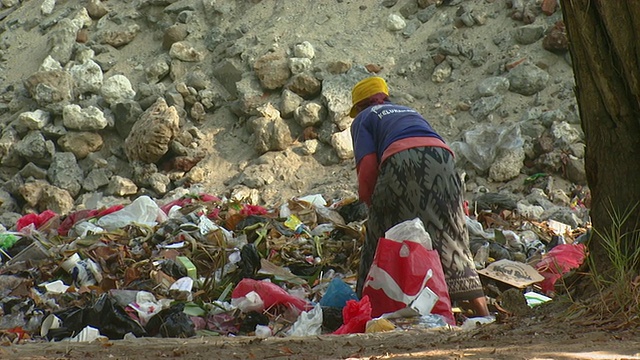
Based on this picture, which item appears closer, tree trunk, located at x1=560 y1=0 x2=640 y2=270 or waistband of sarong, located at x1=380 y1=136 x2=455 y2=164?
tree trunk, located at x1=560 y1=0 x2=640 y2=270

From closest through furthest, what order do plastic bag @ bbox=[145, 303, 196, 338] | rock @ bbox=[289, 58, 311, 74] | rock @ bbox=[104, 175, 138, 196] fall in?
plastic bag @ bbox=[145, 303, 196, 338] → rock @ bbox=[104, 175, 138, 196] → rock @ bbox=[289, 58, 311, 74]

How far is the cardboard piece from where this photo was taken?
5094 millimetres

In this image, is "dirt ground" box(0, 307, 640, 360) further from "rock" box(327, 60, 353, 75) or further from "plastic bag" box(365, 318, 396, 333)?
"rock" box(327, 60, 353, 75)

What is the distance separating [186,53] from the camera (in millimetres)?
11023

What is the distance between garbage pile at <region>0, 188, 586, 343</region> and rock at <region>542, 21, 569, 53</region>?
3.06 m

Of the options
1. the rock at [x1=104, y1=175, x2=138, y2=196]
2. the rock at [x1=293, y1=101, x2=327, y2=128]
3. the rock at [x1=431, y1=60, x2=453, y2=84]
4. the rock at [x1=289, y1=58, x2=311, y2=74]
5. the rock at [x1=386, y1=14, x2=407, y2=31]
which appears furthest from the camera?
the rock at [x1=386, y1=14, x2=407, y2=31]

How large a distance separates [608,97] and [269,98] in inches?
289

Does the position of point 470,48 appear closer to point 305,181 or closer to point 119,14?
point 305,181

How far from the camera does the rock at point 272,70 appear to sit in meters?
10.2

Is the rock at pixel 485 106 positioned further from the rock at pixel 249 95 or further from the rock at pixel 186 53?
the rock at pixel 186 53

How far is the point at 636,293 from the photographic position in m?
2.95

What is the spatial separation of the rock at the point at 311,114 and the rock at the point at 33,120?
116 inches

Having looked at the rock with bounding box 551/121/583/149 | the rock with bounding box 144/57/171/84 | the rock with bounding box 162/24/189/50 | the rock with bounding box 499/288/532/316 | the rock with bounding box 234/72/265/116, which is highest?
the rock with bounding box 499/288/532/316

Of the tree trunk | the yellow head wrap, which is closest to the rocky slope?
the yellow head wrap
